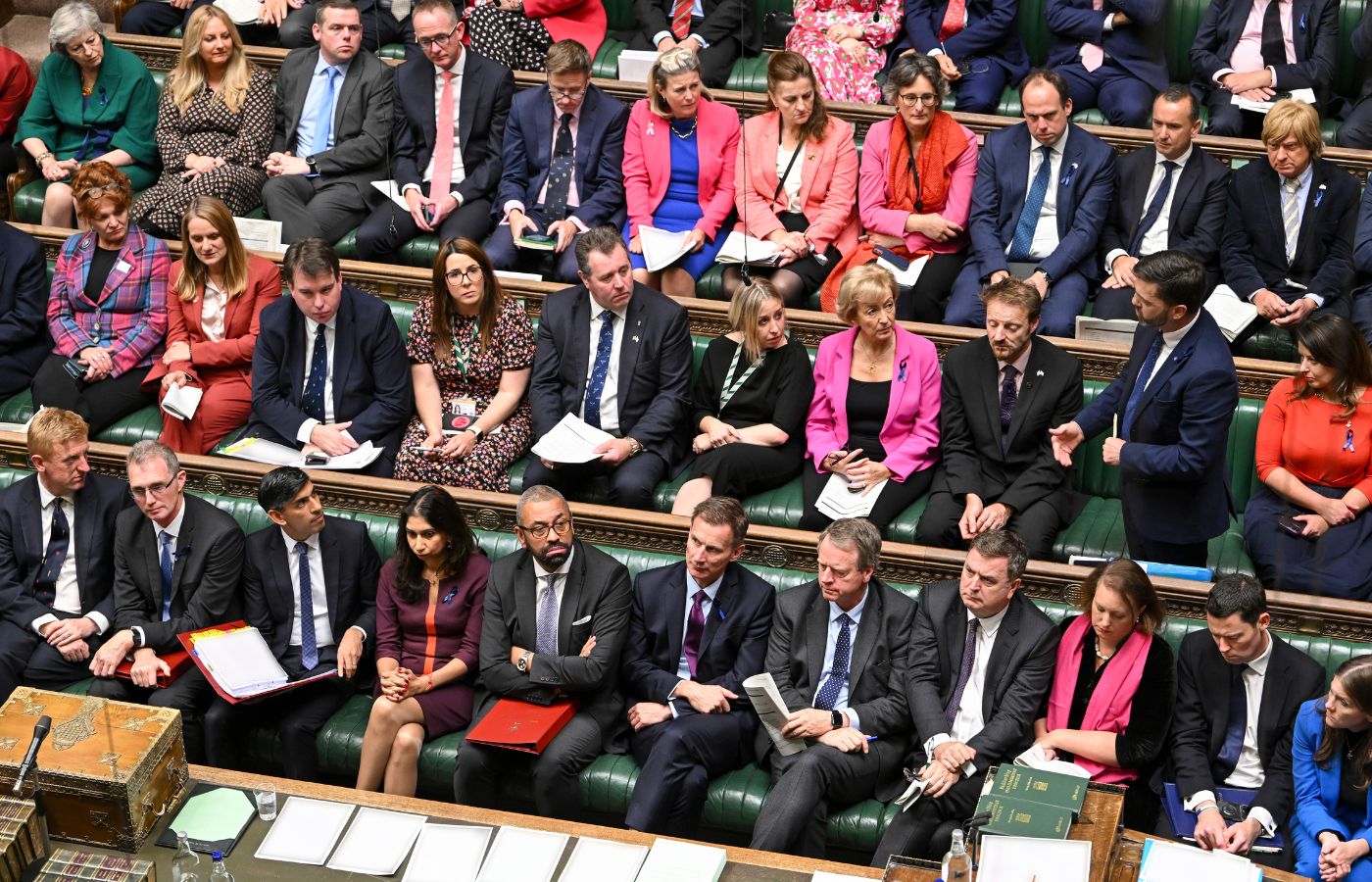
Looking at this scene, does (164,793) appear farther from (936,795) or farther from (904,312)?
(904,312)

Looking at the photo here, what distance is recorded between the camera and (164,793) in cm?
425

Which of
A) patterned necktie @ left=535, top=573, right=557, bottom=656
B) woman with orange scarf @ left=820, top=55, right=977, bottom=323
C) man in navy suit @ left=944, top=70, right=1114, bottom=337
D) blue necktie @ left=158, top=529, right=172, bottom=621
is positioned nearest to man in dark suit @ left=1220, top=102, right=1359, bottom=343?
man in navy suit @ left=944, top=70, right=1114, bottom=337

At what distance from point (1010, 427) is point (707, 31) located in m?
2.62

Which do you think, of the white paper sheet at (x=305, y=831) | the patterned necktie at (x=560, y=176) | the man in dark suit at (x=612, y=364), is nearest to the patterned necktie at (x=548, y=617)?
the man in dark suit at (x=612, y=364)

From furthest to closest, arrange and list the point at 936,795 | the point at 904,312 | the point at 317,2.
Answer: the point at 317,2 < the point at 904,312 < the point at 936,795

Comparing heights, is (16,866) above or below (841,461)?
below

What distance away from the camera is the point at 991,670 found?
4762 mm

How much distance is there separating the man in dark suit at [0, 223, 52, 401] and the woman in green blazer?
0.62m

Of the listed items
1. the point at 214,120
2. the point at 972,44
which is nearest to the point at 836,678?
the point at 972,44

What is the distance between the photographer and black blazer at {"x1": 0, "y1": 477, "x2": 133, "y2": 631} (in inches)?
213

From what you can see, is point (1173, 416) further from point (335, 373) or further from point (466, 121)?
point (466, 121)

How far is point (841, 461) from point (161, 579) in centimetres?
215

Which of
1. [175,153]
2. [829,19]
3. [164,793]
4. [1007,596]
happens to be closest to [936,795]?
[1007,596]

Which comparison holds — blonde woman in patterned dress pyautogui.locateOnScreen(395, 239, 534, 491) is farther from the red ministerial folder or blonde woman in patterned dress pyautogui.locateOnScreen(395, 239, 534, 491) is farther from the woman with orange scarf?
the woman with orange scarf
